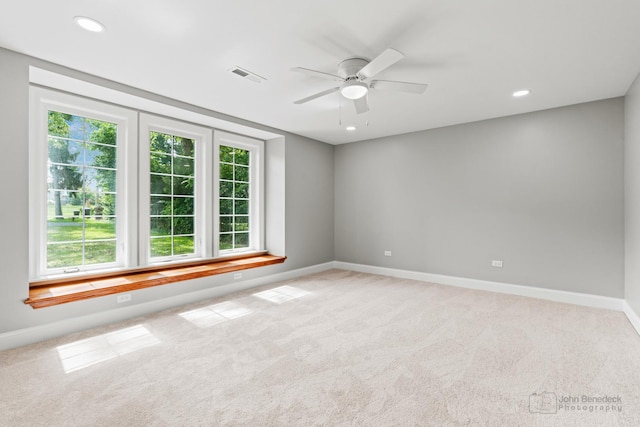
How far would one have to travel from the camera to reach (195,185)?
441cm

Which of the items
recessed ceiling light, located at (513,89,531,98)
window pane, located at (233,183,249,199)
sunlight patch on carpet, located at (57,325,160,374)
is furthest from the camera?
window pane, located at (233,183,249,199)

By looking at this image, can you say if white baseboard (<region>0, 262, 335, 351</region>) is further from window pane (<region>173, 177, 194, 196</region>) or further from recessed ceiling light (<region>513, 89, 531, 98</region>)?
recessed ceiling light (<region>513, 89, 531, 98</region>)

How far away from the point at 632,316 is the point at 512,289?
1.23 meters

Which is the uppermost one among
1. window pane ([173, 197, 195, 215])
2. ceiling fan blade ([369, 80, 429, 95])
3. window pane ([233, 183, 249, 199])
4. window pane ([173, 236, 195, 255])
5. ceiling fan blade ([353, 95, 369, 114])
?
ceiling fan blade ([369, 80, 429, 95])

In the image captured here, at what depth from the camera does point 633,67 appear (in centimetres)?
283

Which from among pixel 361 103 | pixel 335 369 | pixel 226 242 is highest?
pixel 361 103

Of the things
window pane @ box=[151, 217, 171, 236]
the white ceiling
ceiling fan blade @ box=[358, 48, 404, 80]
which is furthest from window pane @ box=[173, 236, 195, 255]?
ceiling fan blade @ box=[358, 48, 404, 80]

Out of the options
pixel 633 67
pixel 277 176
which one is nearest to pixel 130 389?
pixel 277 176

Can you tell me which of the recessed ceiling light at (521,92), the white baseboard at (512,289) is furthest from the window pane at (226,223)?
the recessed ceiling light at (521,92)

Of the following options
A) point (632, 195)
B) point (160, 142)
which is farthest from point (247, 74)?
point (632, 195)

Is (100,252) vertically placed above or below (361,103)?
below

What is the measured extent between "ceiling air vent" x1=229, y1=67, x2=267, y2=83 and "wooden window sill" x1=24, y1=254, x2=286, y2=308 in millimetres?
2430

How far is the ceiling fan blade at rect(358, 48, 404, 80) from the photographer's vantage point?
2152 millimetres

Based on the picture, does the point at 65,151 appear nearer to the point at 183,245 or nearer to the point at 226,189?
the point at 183,245
